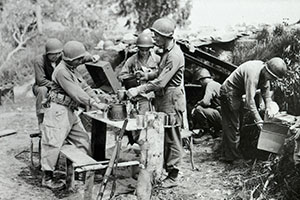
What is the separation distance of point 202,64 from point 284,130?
13.8ft

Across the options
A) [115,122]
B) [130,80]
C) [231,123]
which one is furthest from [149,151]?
[130,80]

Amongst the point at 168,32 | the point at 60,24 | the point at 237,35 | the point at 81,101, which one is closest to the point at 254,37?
A: the point at 237,35

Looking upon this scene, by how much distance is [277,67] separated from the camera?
6191mm

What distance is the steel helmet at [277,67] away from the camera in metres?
6.19

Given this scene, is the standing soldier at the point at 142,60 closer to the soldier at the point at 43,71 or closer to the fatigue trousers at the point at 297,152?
the soldier at the point at 43,71

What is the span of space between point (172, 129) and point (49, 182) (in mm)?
1930

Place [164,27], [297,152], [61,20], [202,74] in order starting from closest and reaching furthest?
[297,152] < [164,27] < [202,74] < [61,20]

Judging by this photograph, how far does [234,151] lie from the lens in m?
7.20

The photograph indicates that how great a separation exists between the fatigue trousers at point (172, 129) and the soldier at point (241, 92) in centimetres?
97

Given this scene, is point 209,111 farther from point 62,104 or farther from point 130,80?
point 62,104

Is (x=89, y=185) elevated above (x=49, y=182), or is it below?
above

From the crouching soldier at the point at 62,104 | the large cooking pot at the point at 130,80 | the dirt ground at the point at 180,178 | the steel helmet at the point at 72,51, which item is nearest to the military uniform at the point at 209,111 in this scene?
the dirt ground at the point at 180,178

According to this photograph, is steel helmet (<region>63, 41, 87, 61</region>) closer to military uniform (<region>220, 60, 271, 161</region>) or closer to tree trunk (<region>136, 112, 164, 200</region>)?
tree trunk (<region>136, 112, 164, 200</region>)

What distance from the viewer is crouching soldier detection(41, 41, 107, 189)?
609 cm
